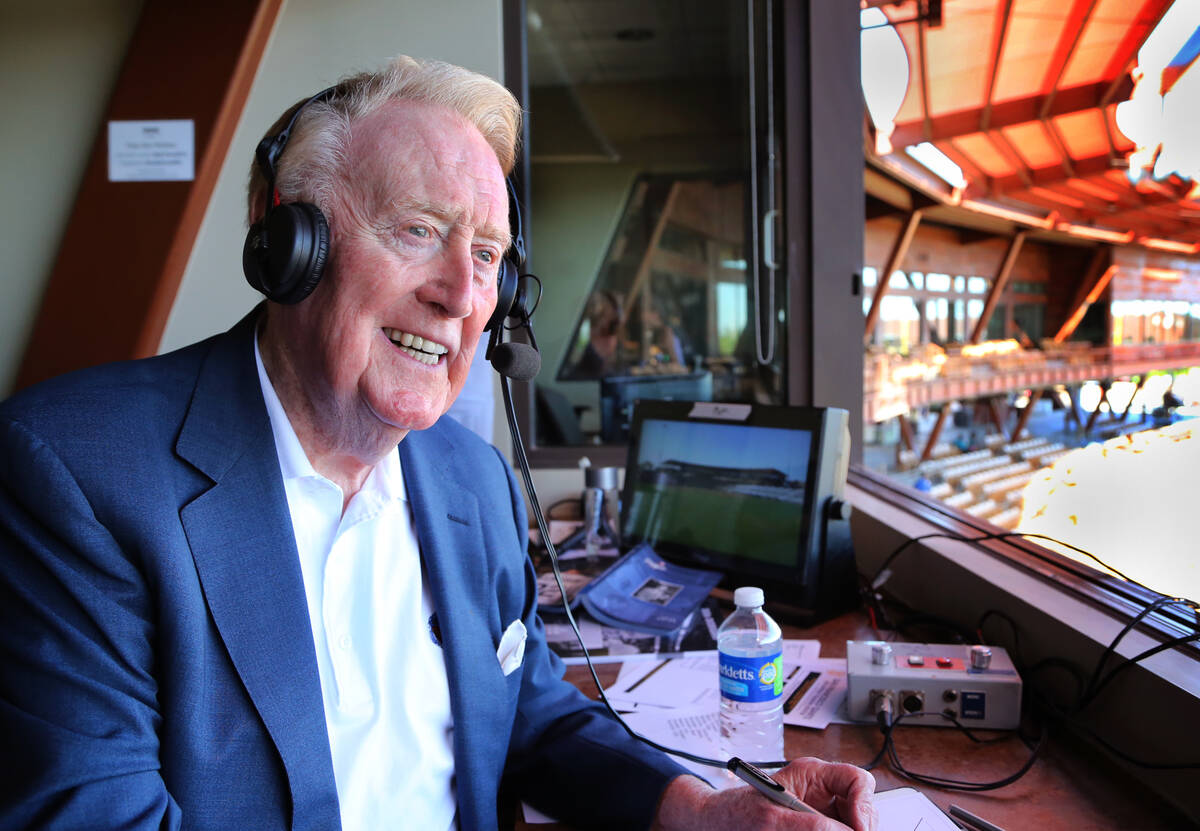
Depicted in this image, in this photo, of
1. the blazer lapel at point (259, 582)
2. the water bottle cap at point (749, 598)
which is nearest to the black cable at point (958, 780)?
the water bottle cap at point (749, 598)

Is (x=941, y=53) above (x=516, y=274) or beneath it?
above

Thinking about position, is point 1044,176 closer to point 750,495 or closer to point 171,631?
point 750,495

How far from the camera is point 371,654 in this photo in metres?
0.90

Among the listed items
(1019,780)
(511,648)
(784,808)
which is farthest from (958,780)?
(511,648)

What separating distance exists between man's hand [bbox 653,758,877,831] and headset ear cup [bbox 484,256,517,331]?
671 millimetres

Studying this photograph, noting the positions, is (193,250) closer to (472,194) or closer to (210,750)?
(472,194)

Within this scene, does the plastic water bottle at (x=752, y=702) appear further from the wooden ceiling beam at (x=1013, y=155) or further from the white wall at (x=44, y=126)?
the white wall at (x=44, y=126)

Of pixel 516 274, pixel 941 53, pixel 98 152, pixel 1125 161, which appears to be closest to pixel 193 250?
pixel 98 152

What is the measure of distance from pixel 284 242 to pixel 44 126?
220 centimetres

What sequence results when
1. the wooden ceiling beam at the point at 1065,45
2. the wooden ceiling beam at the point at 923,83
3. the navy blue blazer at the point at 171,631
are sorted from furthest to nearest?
the wooden ceiling beam at the point at 923,83
the wooden ceiling beam at the point at 1065,45
the navy blue blazer at the point at 171,631

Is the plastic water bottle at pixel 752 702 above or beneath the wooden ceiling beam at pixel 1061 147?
beneath

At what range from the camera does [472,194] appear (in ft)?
3.15

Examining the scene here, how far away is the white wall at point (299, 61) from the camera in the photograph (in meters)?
2.43

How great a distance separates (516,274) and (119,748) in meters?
0.76
